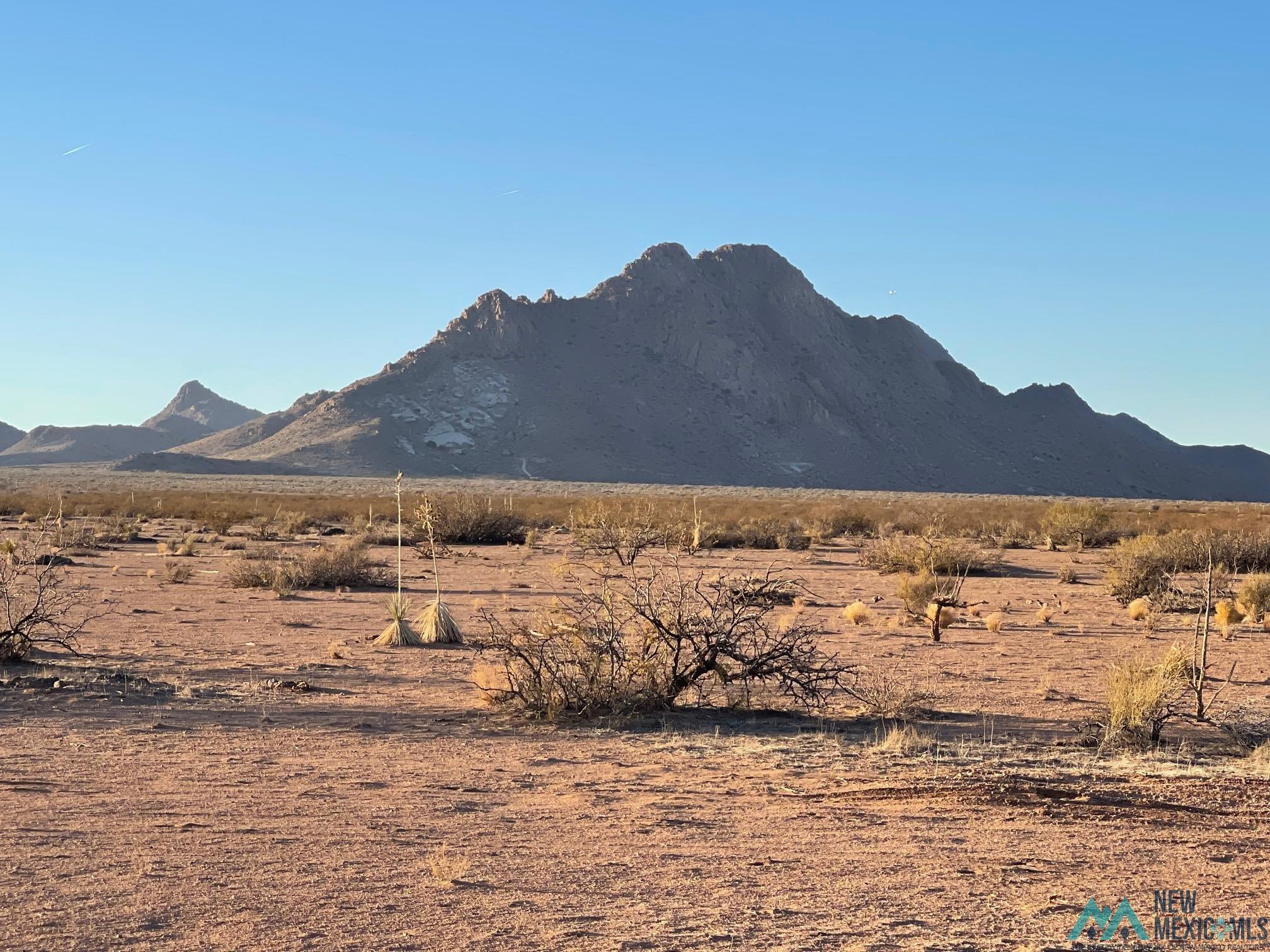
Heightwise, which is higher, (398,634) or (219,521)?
(219,521)

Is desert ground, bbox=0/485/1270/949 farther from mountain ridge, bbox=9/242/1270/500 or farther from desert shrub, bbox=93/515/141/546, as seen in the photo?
mountain ridge, bbox=9/242/1270/500

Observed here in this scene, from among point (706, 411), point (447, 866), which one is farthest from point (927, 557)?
point (706, 411)

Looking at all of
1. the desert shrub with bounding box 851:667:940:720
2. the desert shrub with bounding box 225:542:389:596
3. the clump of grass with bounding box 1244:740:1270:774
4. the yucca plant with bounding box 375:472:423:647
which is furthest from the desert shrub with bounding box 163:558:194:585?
the clump of grass with bounding box 1244:740:1270:774

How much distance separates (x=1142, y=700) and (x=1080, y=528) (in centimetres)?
3186

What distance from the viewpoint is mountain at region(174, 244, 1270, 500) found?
147 metres

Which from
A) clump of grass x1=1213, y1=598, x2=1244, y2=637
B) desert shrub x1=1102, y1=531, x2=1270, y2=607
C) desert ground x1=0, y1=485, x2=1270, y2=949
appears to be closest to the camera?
desert ground x1=0, y1=485, x2=1270, y2=949

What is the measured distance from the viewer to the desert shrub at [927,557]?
2494 centimetres

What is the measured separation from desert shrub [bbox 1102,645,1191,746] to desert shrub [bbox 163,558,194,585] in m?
18.8

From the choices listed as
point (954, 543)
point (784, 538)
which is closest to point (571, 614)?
point (954, 543)

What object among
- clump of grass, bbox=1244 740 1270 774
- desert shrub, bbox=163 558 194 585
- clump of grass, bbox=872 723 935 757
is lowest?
desert shrub, bbox=163 558 194 585

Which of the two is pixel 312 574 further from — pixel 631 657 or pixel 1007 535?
pixel 1007 535

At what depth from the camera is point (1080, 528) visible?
3919 centimetres

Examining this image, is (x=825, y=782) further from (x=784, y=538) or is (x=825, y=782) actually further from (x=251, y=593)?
(x=784, y=538)

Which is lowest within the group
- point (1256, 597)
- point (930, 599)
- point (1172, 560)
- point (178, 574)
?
point (178, 574)
